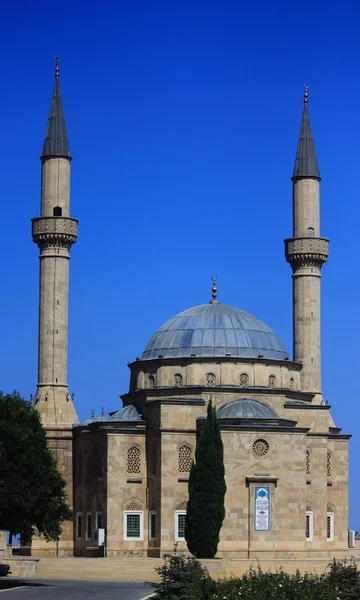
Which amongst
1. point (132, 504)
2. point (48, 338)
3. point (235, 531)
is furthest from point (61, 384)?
point (235, 531)

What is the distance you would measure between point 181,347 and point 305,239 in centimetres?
821

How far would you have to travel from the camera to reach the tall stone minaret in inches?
2359

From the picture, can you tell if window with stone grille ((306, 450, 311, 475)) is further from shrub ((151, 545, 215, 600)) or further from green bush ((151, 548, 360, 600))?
shrub ((151, 545, 215, 600))

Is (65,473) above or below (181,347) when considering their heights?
below

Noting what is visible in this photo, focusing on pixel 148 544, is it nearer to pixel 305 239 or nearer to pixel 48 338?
pixel 48 338

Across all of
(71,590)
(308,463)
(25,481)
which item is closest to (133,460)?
(308,463)

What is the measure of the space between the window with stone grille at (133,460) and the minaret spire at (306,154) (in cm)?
1593

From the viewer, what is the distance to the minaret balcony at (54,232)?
61156mm

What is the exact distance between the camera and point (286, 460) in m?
56.1

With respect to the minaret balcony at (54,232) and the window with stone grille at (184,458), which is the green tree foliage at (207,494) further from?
the minaret balcony at (54,232)

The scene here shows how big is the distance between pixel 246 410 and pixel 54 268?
10457 millimetres

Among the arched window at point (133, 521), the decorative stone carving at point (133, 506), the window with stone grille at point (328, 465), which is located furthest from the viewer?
the window with stone grille at point (328, 465)

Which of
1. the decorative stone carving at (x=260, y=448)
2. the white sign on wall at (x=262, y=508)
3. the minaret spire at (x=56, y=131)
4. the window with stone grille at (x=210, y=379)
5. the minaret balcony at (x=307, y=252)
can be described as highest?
the minaret spire at (x=56, y=131)

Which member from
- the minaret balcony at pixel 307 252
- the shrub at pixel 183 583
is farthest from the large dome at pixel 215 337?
the shrub at pixel 183 583
